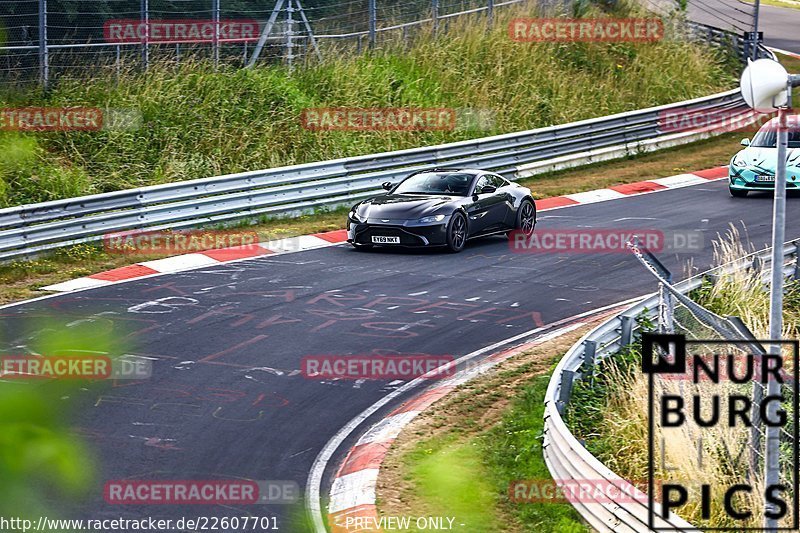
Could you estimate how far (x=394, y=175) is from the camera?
876 inches

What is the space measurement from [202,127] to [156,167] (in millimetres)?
2084

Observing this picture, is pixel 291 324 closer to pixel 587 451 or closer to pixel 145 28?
pixel 587 451

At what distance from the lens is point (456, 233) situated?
703 inches

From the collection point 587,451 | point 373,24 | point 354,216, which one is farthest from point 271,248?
point 587,451

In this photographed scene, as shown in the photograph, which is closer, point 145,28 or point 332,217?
point 332,217

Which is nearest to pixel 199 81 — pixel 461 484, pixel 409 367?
pixel 409 367

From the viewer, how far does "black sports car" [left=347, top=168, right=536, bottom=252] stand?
690 inches

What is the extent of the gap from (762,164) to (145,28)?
42.0ft

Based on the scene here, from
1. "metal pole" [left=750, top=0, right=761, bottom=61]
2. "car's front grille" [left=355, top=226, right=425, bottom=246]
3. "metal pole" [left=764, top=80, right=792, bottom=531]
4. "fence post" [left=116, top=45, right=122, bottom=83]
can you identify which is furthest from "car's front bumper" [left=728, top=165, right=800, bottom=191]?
"metal pole" [left=764, top=80, right=792, bottom=531]

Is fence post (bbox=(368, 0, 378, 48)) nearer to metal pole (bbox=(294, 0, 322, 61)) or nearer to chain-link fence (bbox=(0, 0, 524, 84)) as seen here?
chain-link fence (bbox=(0, 0, 524, 84))

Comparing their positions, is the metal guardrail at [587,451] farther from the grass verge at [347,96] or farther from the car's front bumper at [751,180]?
the grass verge at [347,96]

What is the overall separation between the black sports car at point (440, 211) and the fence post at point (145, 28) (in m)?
6.59

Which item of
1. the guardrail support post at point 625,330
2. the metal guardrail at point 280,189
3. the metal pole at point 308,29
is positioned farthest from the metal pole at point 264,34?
the guardrail support post at point 625,330

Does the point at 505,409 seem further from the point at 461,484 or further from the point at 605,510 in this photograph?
the point at 605,510
